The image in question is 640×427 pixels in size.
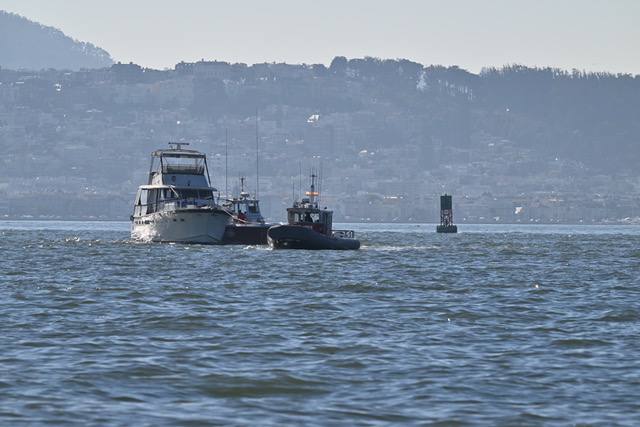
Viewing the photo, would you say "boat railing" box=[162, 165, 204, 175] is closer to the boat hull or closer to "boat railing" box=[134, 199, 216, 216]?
"boat railing" box=[134, 199, 216, 216]

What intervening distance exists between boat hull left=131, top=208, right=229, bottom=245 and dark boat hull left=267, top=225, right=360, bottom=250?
690 centimetres

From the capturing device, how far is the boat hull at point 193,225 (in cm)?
8325

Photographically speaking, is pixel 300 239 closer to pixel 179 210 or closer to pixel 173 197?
pixel 179 210

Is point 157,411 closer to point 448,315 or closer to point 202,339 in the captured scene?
point 202,339

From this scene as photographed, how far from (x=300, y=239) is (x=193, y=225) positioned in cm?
1069

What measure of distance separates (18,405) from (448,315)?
53.1ft

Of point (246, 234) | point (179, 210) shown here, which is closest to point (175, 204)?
point (179, 210)

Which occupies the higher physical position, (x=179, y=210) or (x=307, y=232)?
(x=179, y=210)

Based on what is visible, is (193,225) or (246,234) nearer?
(193,225)

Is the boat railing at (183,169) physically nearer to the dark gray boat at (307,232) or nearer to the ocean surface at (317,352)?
the dark gray boat at (307,232)

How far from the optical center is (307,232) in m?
74.9

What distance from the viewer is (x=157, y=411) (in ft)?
64.2

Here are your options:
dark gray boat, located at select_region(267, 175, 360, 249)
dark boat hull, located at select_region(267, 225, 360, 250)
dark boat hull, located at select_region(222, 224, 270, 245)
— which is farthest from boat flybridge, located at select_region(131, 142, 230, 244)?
dark boat hull, located at select_region(267, 225, 360, 250)

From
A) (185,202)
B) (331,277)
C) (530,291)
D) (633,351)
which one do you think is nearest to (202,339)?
(633,351)
